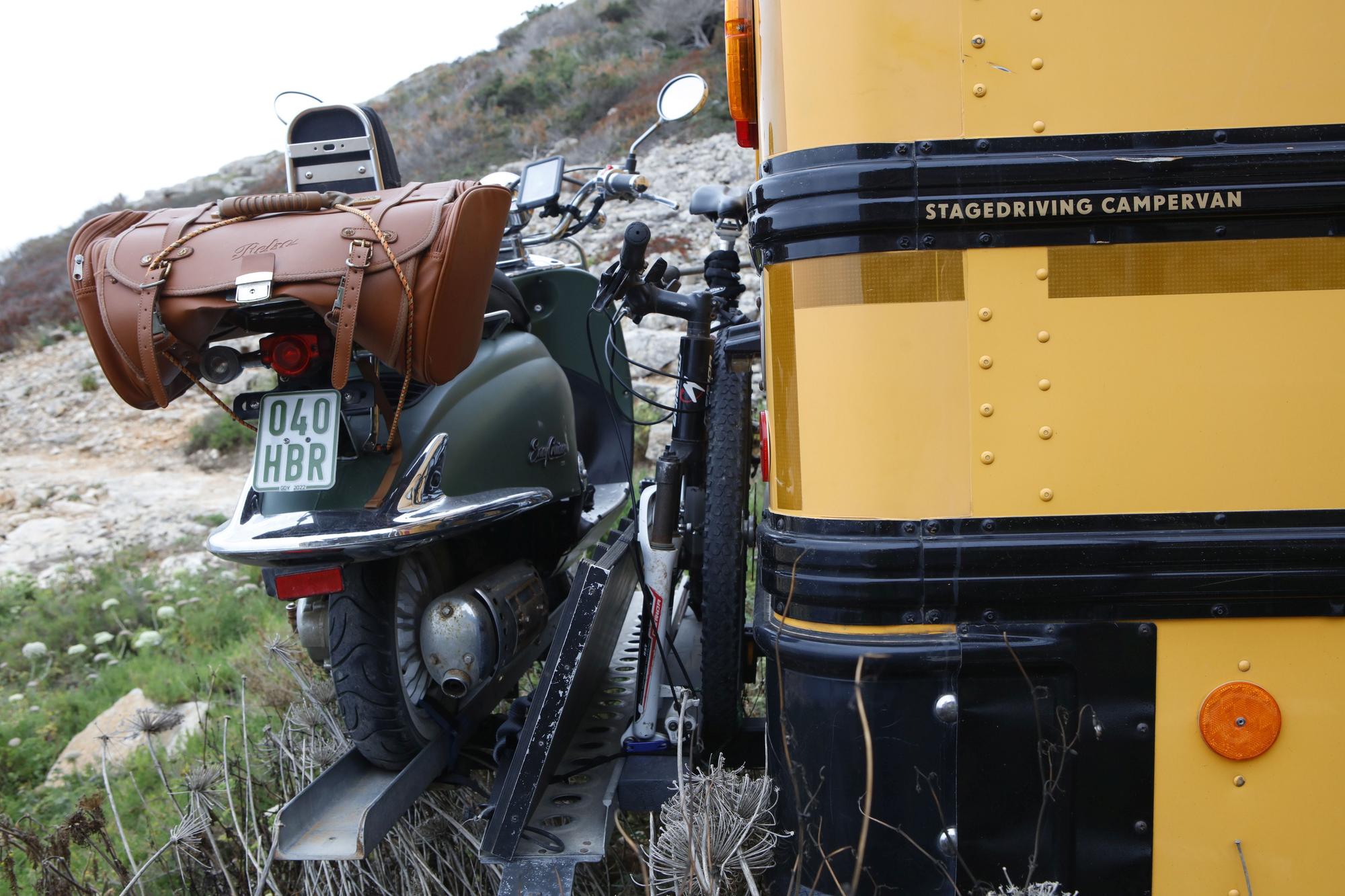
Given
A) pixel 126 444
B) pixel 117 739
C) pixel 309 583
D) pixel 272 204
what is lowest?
pixel 117 739

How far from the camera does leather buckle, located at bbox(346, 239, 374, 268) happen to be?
197cm

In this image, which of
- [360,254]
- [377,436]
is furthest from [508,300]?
[360,254]

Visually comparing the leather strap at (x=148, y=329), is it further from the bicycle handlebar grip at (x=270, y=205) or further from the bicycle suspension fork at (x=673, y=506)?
the bicycle suspension fork at (x=673, y=506)

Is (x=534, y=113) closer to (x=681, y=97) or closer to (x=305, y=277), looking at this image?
(x=681, y=97)

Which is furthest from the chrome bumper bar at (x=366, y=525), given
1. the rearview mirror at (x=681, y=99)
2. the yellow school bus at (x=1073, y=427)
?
the rearview mirror at (x=681, y=99)

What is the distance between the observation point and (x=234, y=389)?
40.8 feet

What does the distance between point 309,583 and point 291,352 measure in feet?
1.68

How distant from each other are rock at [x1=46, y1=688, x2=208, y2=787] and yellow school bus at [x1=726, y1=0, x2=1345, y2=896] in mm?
2865

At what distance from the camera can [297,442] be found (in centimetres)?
218

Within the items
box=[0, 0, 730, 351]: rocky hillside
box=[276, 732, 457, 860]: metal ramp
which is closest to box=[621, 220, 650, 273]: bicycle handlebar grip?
box=[276, 732, 457, 860]: metal ramp

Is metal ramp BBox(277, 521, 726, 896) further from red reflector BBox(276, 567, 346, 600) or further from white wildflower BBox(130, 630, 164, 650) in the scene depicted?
white wildflower BBox(130, 630, 164, 650)

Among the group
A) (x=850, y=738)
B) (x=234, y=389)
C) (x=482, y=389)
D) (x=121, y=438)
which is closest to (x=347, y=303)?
(x=482, y=389)

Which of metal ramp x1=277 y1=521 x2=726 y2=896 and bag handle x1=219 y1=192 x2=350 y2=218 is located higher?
bag handle x1=219 y1=192 x2=350 y2=218

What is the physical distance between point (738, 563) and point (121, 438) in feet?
40.4
